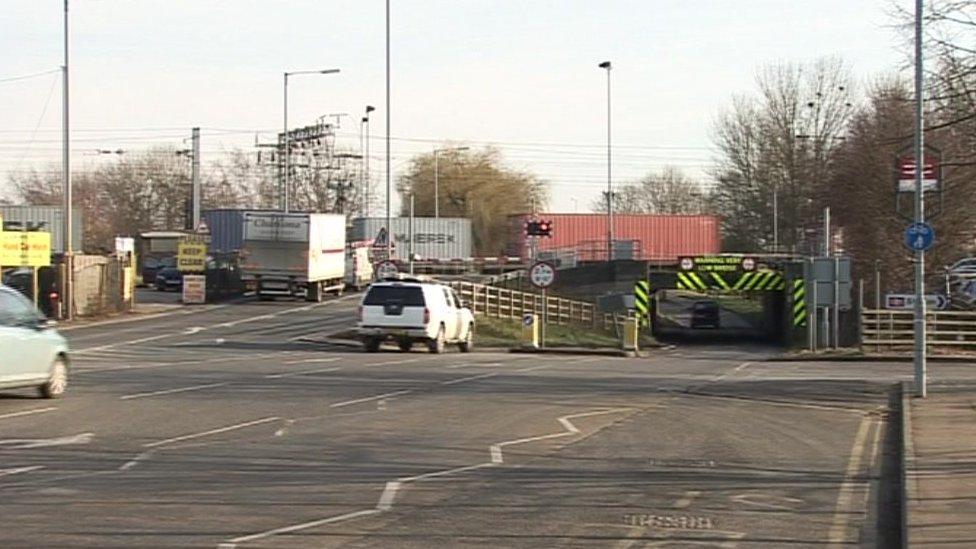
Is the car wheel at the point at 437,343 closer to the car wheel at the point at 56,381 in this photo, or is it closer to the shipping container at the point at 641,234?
the car wheel at the point at 56,381

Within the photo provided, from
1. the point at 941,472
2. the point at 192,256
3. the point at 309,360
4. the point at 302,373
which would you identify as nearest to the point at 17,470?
the point at 941,472

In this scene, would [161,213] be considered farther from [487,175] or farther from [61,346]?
[61,346]

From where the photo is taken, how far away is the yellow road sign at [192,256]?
6341 cm

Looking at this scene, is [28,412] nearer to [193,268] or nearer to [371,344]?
[371,344]

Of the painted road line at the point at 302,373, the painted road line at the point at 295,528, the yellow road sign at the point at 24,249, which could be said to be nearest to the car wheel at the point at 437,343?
the painted road line at the point at 302,373

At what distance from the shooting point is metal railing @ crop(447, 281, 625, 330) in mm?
53312

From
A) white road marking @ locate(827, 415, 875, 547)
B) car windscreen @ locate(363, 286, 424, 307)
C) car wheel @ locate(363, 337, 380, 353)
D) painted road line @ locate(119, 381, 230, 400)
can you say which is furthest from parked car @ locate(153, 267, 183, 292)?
white road marking @ locate(827, 415, 875, 547)

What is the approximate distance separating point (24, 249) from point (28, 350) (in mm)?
27406

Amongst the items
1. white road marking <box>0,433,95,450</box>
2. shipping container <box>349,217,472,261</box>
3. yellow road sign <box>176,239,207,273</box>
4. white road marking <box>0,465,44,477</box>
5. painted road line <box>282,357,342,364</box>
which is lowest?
painted road line <box>282,357,342,364</box>

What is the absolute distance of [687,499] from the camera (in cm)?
1245

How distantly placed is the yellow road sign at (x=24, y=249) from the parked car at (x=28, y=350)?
24778 millimetres

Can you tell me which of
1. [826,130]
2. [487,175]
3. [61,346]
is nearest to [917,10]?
[61,346]

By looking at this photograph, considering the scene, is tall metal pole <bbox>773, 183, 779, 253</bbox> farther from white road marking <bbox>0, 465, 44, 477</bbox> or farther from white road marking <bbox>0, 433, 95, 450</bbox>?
white road marking <bbox>0, 465, 44, 477</bbox>

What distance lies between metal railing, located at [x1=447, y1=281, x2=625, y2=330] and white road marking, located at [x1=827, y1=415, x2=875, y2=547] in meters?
31.5
